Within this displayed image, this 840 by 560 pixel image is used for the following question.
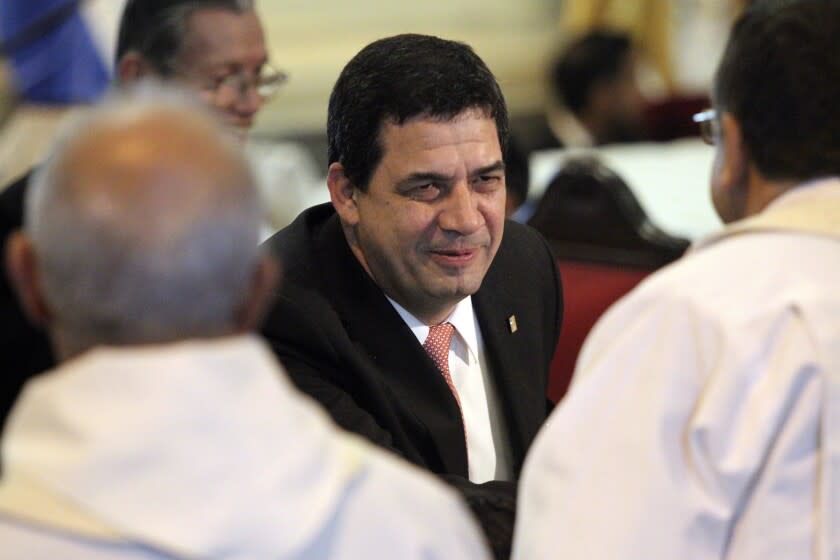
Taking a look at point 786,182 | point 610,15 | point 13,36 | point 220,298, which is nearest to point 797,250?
point 786,182

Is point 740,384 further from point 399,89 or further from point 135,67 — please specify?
point 135,67

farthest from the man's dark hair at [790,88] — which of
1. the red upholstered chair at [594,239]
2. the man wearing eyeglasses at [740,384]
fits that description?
the red upholstered chair at [594,239]

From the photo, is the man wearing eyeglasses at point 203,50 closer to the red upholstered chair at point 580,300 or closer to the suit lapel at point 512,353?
the suit lapel at point 512,353

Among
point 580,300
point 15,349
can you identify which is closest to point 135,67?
point 15,349

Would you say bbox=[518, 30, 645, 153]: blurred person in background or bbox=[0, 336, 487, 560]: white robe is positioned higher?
bbox=[0, 336, 487, 560]: white robe

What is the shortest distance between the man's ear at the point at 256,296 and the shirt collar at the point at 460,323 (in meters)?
1.19

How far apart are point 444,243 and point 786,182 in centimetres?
77

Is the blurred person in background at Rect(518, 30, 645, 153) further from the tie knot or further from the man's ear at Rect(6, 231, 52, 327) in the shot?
the man's ear at Rect(6, 231, 52, 327)

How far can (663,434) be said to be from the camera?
176 centimetres

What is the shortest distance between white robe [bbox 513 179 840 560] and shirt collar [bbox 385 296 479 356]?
762 mm

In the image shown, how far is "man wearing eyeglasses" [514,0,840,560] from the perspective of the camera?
174cm

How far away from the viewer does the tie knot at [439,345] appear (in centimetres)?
255

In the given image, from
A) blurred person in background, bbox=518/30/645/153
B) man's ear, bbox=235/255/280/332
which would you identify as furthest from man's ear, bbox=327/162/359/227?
blurred person in background, bbox=518/30/645/153

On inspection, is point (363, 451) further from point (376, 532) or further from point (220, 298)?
point (220, 298)
